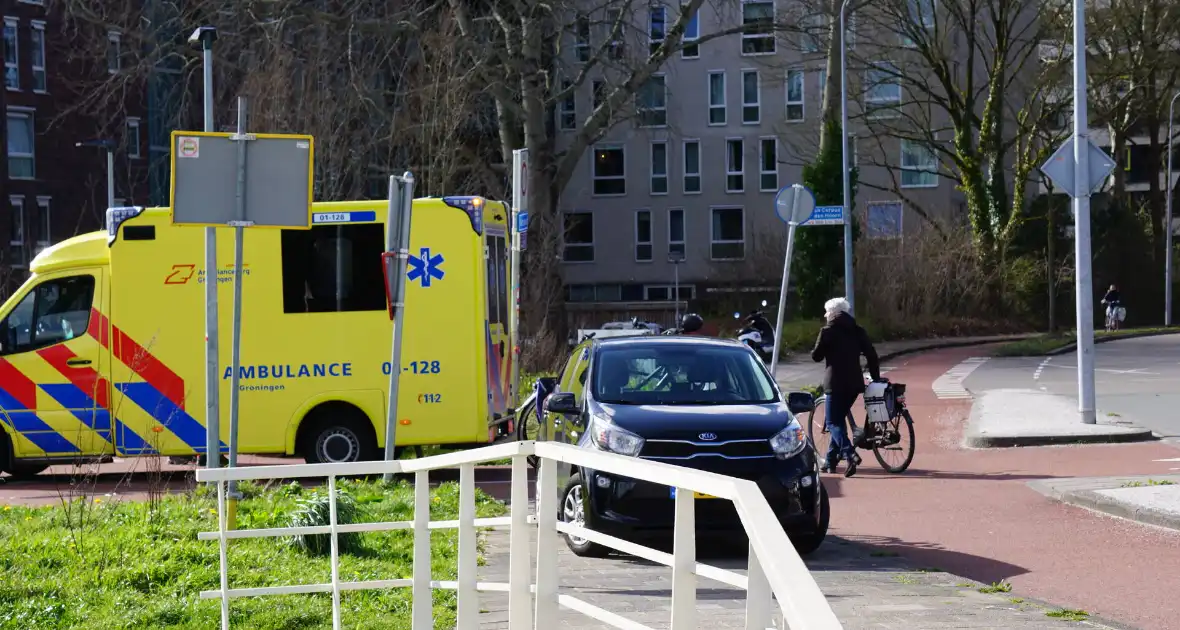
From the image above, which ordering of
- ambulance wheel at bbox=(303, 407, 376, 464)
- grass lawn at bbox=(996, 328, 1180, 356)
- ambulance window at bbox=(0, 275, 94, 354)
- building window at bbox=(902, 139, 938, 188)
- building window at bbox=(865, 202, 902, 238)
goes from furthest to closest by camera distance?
building window at bbox=(902, 139, 938, 188) < building window at bbox=(865, 202, 902, 238) < grass lawn at bbox=(996, 328, 1180, 356) < ambulance window at bbox=(0, 275, 94, 354) < ambulance wheel at bbox=(303, 407, 376, 464)

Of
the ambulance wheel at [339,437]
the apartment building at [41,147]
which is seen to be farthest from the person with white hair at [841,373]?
the apartment building at [41,147]

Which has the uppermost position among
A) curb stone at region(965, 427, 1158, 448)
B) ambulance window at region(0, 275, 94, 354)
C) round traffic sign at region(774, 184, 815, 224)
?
round traffic sign at region(774, 184, 815, 224)

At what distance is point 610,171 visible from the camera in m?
69.1

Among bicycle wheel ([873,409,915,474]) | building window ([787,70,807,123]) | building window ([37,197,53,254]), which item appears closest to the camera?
bicycle wheel ([873,409,915,474])

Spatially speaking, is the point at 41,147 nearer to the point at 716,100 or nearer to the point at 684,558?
the point at 716,100

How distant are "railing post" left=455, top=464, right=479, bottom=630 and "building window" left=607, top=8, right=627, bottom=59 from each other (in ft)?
78.8

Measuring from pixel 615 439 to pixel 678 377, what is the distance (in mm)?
1196

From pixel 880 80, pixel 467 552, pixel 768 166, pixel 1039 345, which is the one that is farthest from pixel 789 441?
pixel 768 166

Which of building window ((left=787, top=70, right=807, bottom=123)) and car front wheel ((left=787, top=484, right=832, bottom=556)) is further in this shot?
building window ((left=787, top=70, right=807, bottom=123))

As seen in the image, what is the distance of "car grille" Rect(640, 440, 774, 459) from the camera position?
9.80 meters

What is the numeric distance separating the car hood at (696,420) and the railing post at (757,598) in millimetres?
6758

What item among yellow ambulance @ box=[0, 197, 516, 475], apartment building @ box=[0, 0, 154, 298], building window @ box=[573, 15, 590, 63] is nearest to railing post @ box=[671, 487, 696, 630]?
yellow ambulance @ box=[0, 197, 516, 475]

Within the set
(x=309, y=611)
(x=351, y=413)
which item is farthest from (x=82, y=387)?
(x=309, y=611)

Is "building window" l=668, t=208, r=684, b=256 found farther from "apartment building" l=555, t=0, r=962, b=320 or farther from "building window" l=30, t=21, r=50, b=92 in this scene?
"building window" l=30, t=21, r=50, b=92
